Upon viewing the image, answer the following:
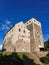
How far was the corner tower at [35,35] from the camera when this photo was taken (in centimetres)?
7675

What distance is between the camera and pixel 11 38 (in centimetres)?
7425

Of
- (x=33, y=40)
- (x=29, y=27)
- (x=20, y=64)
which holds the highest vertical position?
(x=29, y=27)

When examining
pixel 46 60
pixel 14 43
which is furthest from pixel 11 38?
pixel 46 60

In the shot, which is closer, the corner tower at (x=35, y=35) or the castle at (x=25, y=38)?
the castle at (x=25, y=38)

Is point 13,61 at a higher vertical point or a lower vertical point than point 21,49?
lower

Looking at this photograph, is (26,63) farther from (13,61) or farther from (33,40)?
(33,40)

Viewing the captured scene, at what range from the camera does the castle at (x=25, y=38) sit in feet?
237

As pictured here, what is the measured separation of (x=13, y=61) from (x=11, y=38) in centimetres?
2943

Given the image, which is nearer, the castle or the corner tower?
the castle

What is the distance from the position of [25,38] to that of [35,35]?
7069 mm

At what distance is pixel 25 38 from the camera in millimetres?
75125

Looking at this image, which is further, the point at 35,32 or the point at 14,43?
the point at 35,32

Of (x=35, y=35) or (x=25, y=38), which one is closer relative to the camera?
(x=25, y=38)

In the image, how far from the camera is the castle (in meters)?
72.2
